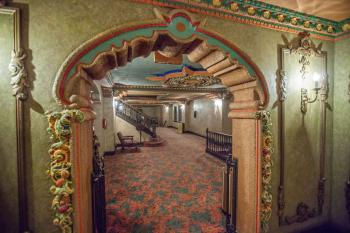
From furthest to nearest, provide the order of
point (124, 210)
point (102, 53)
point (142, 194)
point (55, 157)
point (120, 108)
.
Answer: point (120, 108), point (142, 194), point (124, 210), point (102, 53), point (55, 157)

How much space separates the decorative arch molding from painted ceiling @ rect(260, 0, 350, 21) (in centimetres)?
95

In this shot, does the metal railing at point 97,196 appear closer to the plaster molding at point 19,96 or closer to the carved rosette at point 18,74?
the plaster molding at point 19,96

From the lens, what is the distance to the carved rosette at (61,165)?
153cm

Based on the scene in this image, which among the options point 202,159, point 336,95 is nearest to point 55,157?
point 336,95

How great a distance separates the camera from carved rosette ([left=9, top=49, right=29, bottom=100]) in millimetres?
1472

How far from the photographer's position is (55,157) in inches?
60.4

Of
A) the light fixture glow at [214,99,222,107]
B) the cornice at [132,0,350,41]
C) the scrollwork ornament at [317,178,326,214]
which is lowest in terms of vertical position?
the scrollwork ornament at [317,178,326,214]

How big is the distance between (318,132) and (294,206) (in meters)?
1.31

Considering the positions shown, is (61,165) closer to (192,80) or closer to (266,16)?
(266,16)

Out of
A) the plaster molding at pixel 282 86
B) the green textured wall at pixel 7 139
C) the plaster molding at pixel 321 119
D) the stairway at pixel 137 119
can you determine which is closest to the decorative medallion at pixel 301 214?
the plaster molding at pixel 321 119

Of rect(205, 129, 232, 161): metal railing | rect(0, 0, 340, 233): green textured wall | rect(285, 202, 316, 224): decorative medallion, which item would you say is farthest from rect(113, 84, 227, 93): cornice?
rect(285, 202, 316, 224): decorative medallion

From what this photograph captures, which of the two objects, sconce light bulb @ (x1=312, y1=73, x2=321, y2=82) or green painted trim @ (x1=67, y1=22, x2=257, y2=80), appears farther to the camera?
sconce light bulb @ (x1=312, y1=73, x2=321, y2=82)

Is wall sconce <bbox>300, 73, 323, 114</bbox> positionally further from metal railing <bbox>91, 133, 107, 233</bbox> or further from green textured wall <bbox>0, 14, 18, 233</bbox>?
green textured wall <bbox>0, 14, 18, 233</bbox>

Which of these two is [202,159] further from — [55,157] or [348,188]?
[55,157]
